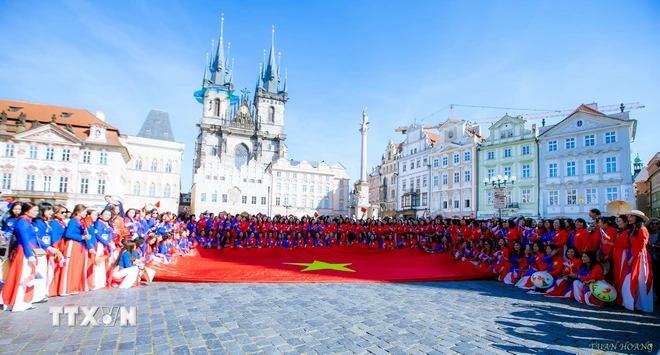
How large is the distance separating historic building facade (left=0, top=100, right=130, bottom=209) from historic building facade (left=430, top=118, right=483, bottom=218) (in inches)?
1393

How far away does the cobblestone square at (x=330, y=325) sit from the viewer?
377 cm

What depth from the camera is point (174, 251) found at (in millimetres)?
10328

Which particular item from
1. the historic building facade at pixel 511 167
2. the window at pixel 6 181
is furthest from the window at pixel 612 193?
the window at pixel 6 181

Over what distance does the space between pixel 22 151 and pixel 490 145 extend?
4626 centimetres

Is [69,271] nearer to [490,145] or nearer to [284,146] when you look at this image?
[490,145]

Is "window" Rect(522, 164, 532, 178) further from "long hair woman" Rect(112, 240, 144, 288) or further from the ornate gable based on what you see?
the ornate gable

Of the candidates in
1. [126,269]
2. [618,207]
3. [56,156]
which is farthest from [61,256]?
[56,156]

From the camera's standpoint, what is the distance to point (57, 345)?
143 inches

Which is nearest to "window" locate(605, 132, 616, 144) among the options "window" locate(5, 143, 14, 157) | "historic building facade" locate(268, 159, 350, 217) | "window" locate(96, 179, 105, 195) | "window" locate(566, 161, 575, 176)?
"window" locate(566, 161, 575, 176)

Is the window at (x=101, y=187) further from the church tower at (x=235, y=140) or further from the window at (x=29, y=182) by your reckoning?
the church tower at (x=235, y=140)

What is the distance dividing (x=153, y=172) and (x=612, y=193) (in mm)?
48513

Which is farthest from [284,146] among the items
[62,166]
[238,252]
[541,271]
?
[541,271]

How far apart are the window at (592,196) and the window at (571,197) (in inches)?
34.3

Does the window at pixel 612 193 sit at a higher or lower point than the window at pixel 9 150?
lower
